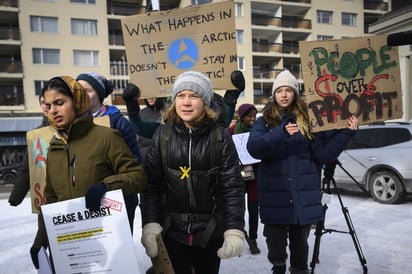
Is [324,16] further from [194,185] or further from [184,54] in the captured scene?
[194,185]

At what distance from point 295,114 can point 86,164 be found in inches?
67.1

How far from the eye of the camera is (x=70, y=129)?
190 cm

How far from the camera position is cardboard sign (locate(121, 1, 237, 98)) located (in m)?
2.88

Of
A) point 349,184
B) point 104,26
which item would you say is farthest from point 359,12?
point 349,184

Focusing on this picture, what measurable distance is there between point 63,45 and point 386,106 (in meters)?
27.4

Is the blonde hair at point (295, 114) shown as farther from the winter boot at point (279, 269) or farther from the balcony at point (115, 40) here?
the balcony at point (115, 40)

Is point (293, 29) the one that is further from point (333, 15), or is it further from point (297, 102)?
point (297, 102)

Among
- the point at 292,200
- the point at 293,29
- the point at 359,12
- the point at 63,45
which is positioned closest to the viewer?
the point at 292,200

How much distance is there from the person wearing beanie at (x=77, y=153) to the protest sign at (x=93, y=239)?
0.14 metres

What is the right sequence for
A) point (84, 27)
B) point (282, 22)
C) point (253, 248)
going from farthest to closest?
point (282, 22) → point (84, 27) → point (253, 248)

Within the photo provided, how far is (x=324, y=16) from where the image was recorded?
118 feet

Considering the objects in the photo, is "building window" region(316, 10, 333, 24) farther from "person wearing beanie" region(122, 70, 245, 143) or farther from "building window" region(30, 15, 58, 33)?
"person wearing beanie" region(122, 70, 245, 143)

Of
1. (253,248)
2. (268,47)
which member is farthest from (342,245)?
(268,47)

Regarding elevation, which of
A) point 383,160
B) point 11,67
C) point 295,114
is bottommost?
point 383,160
